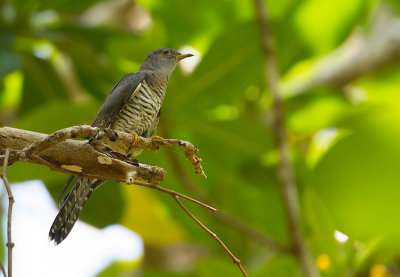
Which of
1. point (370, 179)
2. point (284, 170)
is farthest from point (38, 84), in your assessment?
point (370, 179)

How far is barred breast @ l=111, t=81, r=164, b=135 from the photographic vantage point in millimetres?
1689

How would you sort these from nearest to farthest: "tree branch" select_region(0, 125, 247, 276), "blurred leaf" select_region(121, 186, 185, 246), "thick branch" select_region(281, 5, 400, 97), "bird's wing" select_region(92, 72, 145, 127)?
"tree branch" select_region(0, 125, 247, 276), "bird's wing" select_region(92, 72, 145, 127), "blurred leaf" select_region(121, 186, 185, 246), "thick branch" select_region(281, 5, 400, 97)

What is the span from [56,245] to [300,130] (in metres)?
2.44

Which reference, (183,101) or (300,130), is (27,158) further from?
(300,130)

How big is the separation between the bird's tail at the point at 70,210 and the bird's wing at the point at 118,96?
223mm

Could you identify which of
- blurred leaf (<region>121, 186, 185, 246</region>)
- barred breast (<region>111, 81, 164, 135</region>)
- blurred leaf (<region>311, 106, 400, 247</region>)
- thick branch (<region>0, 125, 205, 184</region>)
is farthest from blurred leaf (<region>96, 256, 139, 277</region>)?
blurred leaf (<region>311, 106, 400, 247</region>)

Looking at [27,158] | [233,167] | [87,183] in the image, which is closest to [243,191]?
[233,167]

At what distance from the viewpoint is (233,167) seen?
128 inches

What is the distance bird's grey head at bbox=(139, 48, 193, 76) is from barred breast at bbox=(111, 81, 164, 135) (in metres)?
0.07

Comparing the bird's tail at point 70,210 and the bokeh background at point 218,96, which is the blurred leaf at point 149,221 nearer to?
the bokeh background at point 218,96

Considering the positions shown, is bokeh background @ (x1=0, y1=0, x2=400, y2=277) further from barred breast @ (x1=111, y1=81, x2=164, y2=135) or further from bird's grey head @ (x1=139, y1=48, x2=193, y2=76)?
bird's grey head @ (x1=139, y1=48, x2=193, y2=76)

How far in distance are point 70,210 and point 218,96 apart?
1632 millimetres

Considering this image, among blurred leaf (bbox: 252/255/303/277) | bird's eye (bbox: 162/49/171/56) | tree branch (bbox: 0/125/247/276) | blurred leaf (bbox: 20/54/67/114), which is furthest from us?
blurred leaf (bbox: 20/54/67/114)

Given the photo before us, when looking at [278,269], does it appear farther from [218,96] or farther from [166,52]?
[166,52]
